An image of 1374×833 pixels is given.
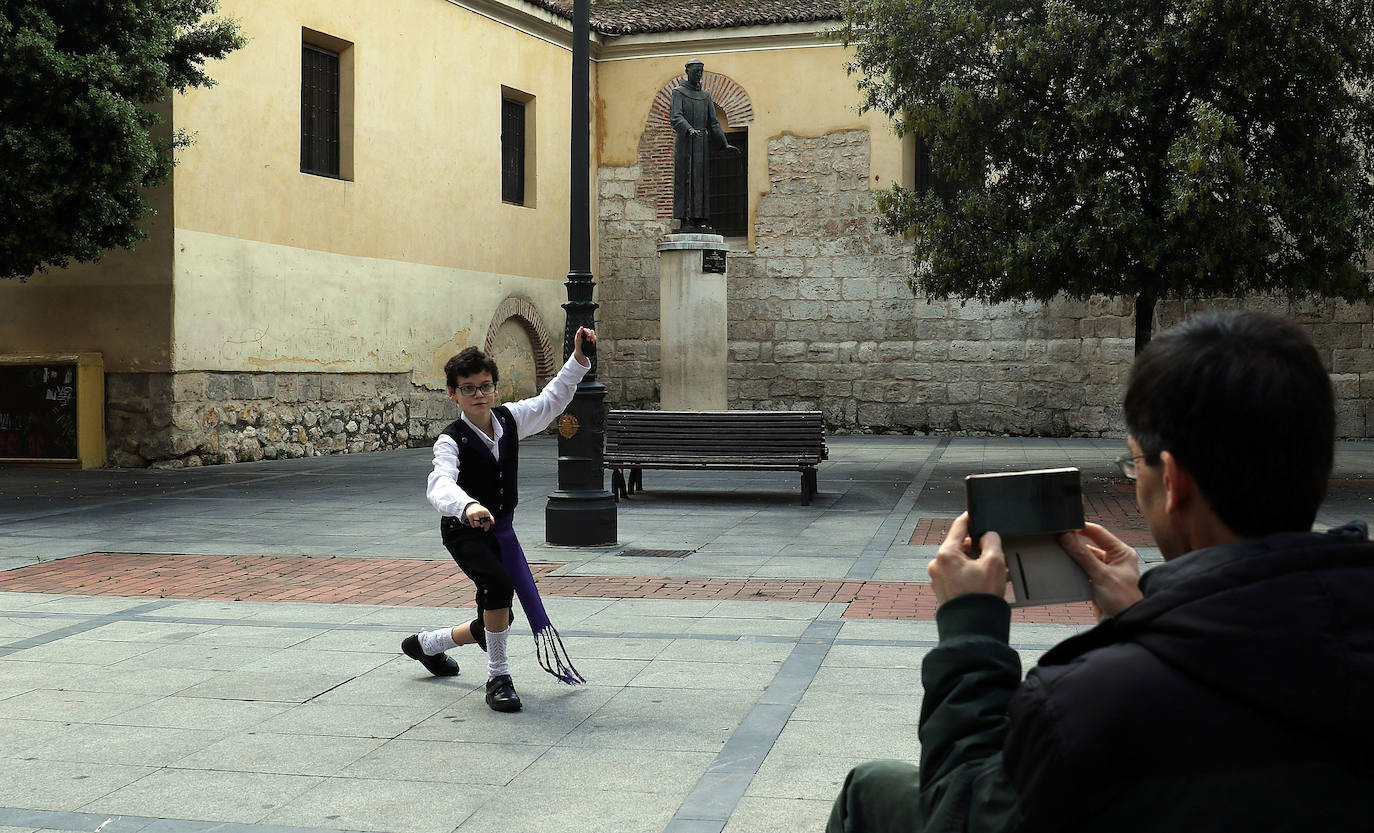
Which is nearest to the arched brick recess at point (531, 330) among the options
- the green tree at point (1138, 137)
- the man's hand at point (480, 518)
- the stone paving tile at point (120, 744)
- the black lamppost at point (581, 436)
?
the green tree at point (1138, 137)

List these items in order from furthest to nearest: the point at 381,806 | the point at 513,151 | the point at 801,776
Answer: the point at 513,151, the point at 801,776, the point at 381,806

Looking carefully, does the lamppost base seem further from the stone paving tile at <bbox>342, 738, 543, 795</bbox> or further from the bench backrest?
the stone paving tile at <bbox>342, 738, 543, 795</bbox>

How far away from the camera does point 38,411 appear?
51.8 feet

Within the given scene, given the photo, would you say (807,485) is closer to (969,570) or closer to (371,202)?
(371,202)

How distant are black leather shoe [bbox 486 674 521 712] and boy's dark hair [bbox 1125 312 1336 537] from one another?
389 cm

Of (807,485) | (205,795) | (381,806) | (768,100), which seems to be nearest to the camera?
(381,806)

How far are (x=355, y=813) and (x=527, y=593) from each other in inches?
62.3

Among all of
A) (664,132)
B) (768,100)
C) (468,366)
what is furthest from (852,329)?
(468,366)

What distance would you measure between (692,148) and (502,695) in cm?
1017

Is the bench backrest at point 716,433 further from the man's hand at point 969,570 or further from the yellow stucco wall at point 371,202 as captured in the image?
the man's hand at point 969,570

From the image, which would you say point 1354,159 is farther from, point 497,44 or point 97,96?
point 497,44

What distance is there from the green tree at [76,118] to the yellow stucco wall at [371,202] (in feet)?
9.20

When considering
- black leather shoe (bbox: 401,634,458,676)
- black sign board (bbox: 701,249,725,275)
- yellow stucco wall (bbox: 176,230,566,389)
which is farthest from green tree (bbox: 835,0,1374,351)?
black leather shoe (bbox: 401,634,458,676)

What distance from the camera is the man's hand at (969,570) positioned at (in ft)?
6.02
